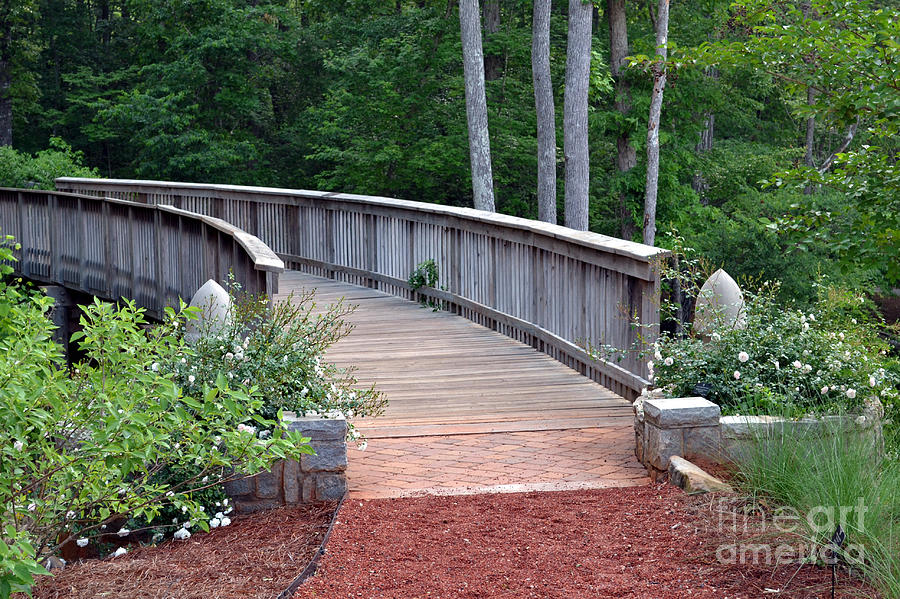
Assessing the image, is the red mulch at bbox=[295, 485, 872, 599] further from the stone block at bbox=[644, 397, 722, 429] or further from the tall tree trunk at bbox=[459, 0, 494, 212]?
the tall tree trunk at bbox=[459, 0, 494, 212]

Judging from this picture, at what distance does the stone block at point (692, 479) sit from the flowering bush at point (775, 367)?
1.52ft

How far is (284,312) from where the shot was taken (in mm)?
6066

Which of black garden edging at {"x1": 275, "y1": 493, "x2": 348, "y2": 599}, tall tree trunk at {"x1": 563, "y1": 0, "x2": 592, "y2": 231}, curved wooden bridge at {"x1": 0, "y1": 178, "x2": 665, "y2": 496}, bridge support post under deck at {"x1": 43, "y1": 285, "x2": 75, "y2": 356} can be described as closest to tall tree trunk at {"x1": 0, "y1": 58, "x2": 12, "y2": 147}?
curved wooden bridge at {"x1": 0, "y1": 178, "x2": 665, "y2": 496}

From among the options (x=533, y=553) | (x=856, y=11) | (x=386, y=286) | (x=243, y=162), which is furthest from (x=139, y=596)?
(x=243, y=162)

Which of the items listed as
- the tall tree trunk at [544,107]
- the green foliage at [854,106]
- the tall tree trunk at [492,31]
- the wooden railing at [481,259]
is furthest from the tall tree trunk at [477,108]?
the green foliage at [854,106]

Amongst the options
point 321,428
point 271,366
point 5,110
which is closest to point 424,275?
point 271,366

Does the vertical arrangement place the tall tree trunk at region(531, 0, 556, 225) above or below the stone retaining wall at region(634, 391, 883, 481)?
above

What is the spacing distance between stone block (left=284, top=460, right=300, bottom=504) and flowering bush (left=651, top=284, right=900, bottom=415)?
2.28m

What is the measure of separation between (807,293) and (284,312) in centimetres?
1654

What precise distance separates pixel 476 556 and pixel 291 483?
127 cm

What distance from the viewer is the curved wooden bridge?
23.0 ft

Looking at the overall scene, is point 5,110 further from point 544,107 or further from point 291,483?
point 291,483

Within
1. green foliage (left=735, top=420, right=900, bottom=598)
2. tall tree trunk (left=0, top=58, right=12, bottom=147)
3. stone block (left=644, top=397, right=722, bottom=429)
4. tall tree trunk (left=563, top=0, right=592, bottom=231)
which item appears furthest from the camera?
tall tree trunk (left=0, top=58, right=12, bottom=147)

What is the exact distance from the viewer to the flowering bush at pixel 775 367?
551 centimetres
